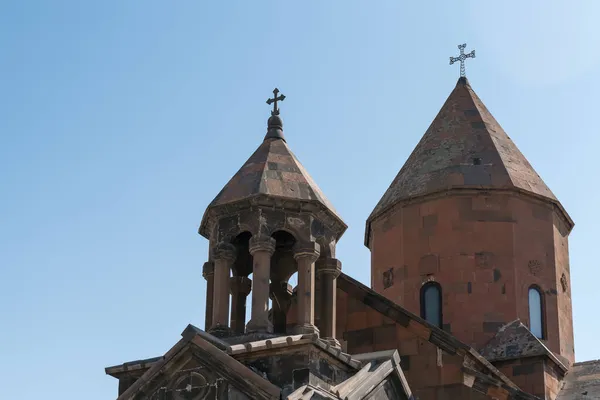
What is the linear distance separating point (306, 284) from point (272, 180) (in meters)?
1.46

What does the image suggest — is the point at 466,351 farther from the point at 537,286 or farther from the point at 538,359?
the point at 537,286

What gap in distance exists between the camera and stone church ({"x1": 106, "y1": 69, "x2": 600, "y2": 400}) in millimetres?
13492

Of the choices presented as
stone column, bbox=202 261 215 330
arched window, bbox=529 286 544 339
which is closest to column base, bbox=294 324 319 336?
stone column, bbox=202 261 215 330

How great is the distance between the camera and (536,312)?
19.2 meters

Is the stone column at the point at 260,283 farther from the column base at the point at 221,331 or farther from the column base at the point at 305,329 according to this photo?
the column base at the point at 221,331

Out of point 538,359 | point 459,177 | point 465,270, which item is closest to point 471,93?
point 459,177

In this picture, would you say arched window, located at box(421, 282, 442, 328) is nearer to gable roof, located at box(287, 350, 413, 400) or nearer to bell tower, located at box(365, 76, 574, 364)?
bell tower, located at box(365, 76, 574, 364)

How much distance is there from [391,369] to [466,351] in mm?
2017

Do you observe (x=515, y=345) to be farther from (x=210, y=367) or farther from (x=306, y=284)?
(x=210, y=367)

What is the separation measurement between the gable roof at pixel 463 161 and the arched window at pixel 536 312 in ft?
5.79

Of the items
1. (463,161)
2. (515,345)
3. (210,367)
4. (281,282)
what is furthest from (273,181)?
(463,161)

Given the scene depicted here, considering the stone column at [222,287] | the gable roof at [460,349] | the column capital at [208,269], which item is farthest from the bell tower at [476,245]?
the stone column at [222,287]

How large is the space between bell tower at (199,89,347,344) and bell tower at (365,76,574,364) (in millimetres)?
4368

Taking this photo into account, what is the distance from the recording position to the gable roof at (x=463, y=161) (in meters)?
19.8
